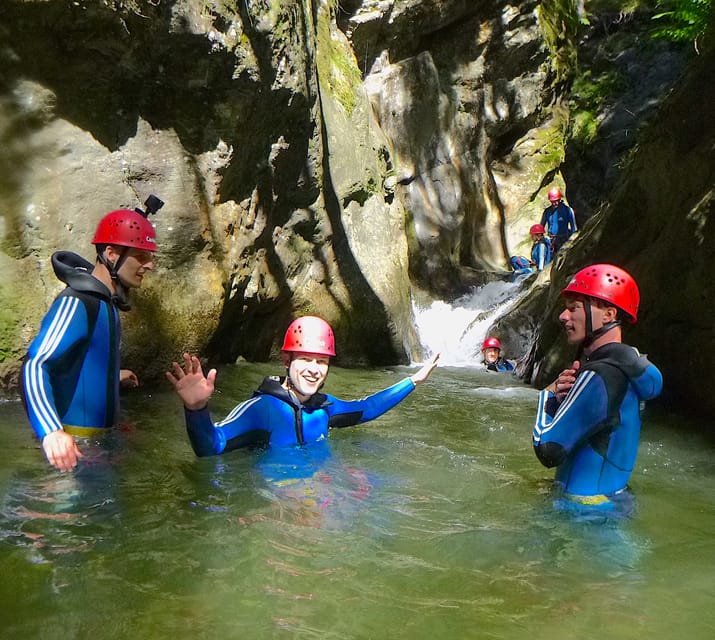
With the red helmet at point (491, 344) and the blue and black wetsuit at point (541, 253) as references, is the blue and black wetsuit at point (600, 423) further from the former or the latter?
the blue and black wetsuit at point (541, 253)

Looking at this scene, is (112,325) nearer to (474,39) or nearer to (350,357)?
(350,357)

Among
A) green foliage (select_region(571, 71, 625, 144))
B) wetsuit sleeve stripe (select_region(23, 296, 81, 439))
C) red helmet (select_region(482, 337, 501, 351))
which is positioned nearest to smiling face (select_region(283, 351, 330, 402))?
wetsuit sleeve stripe (select_region(23, 296, 81, 439))

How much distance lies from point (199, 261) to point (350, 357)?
3.44m

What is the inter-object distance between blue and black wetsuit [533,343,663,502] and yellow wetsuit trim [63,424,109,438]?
8.03 feet

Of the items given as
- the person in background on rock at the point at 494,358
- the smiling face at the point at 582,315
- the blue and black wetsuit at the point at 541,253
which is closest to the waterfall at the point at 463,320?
the person in background on rock at the point at 494,358

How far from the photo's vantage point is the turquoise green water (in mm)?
2408

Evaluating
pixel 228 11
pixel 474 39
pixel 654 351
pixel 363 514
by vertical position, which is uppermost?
pixel 474 39

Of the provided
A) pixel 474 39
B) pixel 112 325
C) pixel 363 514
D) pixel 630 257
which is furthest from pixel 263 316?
pixel 474 39

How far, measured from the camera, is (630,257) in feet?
23.9

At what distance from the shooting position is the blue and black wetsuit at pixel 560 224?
14.8 m

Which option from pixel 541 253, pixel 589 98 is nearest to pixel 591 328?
pixel 541 253

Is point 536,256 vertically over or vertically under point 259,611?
over

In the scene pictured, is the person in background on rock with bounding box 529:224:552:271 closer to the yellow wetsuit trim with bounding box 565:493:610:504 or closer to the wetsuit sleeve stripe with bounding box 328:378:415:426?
the wetsuit sleeve stripe with bounding box 328:378:415:426

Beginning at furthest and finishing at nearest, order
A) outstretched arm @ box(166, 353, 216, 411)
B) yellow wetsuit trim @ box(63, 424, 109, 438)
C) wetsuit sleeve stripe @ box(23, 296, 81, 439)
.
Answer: yellow wetsuit trim @ box(63, 424, 109, 438) < outstretched arm @ box(166, 353, 216, 411) < wetsuit sleeve stripe @ box(23, 296, 81, 439)
